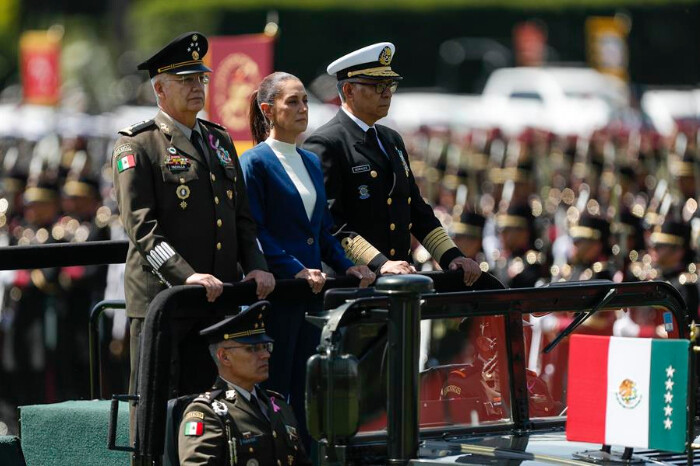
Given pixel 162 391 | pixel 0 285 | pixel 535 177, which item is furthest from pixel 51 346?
pixel 162 391

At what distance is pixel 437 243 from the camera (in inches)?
301

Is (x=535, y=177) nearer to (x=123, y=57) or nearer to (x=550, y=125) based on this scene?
(x=550, y=125)

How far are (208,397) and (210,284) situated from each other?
375 mm

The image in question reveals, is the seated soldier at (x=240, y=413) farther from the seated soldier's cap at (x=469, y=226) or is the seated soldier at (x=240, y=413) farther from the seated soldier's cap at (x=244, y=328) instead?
the seated soldier's cap at (x=469, y=226)

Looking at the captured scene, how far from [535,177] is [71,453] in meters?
17.7

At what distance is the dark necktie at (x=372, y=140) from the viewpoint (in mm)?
7656

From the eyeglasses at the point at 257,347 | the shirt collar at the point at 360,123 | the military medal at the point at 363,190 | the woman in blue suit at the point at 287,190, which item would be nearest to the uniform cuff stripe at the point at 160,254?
the eyeglasses at the point at 257,347

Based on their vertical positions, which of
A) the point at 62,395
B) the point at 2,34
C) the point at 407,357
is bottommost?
the point at 62,395

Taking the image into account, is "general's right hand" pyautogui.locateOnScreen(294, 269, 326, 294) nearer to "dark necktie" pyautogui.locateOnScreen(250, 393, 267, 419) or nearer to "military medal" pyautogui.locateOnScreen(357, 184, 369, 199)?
"dark necktie" pyautogui.locateOnScreen(250, 393, 267, 419)

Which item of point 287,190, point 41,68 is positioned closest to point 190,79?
point 287,190

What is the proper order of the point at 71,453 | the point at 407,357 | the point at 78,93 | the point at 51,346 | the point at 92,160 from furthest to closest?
the point at 78,93, the point at 92,160, the point at 51,346, the point at 71,453, the point at 407,357

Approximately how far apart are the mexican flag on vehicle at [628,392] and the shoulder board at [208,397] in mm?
1226

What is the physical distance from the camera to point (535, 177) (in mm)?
24172

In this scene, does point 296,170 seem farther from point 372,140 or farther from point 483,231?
point 483,231
